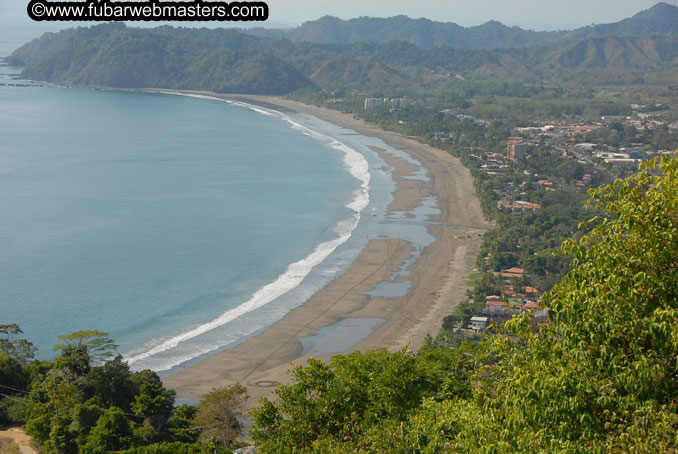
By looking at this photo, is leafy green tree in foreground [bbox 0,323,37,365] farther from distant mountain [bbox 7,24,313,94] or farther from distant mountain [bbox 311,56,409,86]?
distant mountain [bbox 311,56,409,86]

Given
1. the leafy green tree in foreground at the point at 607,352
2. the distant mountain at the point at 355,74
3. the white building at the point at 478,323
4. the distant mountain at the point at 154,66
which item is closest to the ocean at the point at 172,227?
the white building at the point at 478,323

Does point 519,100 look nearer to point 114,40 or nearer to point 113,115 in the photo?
point 113,115

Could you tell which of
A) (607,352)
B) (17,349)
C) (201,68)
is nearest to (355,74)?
(201,68)

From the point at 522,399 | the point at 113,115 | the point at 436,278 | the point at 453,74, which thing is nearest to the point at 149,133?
the point at 113,115

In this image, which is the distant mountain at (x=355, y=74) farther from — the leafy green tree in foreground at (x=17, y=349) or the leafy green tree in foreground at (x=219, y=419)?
the leafy green tree in foreground at (x=219, y=419)

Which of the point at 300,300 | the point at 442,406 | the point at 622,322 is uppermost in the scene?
the point at 622,322

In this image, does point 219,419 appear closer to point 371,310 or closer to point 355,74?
point 371,310
